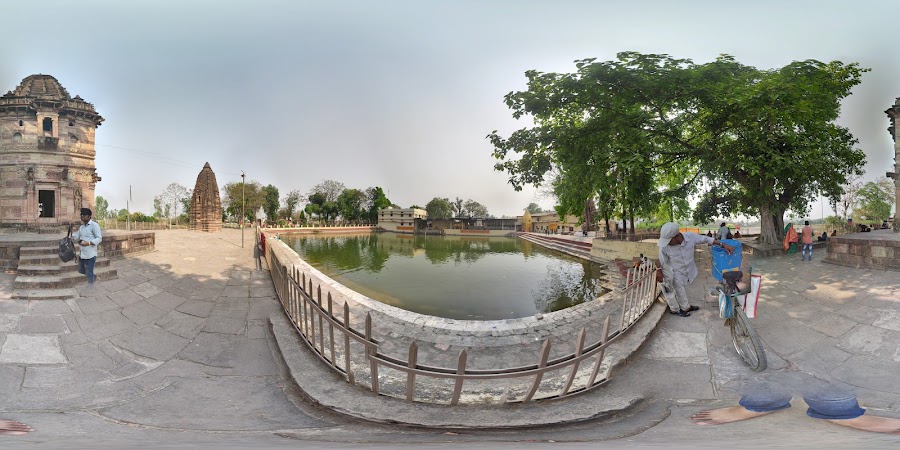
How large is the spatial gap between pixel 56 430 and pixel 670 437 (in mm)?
4734

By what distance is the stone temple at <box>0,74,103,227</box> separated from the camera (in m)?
13.2

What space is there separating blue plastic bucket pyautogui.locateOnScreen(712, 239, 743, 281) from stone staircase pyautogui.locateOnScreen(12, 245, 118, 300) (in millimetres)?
9109

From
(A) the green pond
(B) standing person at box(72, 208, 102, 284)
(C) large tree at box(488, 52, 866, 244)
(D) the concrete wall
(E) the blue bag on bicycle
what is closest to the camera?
(E) the blue bag on bicycle

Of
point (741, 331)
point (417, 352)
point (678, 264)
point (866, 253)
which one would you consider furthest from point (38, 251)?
point (866, 253)

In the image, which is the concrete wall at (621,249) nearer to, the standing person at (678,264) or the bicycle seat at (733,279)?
the standing person at (678,264)

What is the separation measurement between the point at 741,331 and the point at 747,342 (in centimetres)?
16

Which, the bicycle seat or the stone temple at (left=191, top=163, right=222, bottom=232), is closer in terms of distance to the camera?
the bicycle seat

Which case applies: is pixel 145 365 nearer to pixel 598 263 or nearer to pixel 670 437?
pixel 670 437

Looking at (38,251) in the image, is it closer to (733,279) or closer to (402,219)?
(733,279)

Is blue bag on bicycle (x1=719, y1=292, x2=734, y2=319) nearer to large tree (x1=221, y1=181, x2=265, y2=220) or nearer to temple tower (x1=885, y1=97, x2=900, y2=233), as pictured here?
temple tower (x1=885, y1=97, x2=900, y2=233)

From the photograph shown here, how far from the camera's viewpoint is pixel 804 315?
4.86 m

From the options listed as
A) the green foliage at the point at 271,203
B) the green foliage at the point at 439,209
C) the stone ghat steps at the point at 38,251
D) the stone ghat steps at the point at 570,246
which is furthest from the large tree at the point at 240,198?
the stone ghat steps at the point at 38,251

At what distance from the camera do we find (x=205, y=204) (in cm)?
2305

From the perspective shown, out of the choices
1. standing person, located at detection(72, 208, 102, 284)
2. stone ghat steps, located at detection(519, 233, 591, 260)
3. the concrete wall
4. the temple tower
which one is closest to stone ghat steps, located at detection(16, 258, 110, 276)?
standing person, located at detection(72, 208, 102, 284)
